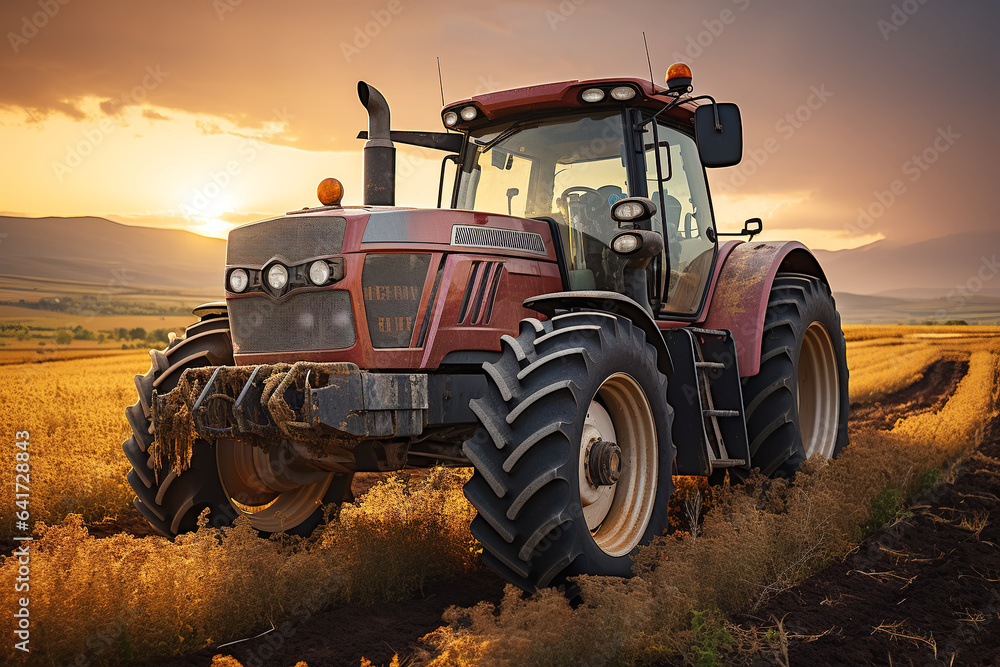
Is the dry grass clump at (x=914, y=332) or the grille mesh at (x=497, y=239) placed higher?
the grille mesh at (x=497, y=239)

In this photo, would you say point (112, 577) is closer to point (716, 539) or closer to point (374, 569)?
point (374, 569)

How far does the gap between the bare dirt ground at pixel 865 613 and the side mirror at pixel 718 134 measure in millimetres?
2541

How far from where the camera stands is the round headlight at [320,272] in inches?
177

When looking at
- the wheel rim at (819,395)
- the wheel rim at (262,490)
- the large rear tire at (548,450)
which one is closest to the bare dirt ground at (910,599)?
the large rear tire at (548,450)

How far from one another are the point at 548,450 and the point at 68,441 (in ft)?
21.1

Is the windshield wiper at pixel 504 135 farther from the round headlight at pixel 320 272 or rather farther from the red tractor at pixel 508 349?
the round headlight at pixel 320 272

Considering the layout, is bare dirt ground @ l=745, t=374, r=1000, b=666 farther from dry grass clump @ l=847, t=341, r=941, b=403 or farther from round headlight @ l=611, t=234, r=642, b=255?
dry grass clump @ l=847, t=341, r=941, b=403

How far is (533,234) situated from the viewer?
5.18 m

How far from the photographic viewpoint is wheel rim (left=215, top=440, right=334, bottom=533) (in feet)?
17.6

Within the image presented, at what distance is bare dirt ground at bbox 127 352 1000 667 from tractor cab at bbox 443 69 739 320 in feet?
6.63

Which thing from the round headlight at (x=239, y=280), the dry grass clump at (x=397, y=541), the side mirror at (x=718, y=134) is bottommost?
the dry grass clump at (x=397, y=541)

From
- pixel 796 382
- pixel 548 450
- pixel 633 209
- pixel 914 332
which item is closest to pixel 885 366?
pixel 914 332

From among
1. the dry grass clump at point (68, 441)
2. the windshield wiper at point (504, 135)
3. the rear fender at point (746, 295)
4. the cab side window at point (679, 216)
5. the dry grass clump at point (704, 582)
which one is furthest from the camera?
the dry grass clump at point (68, 441)

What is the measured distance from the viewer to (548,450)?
3.97 metres
